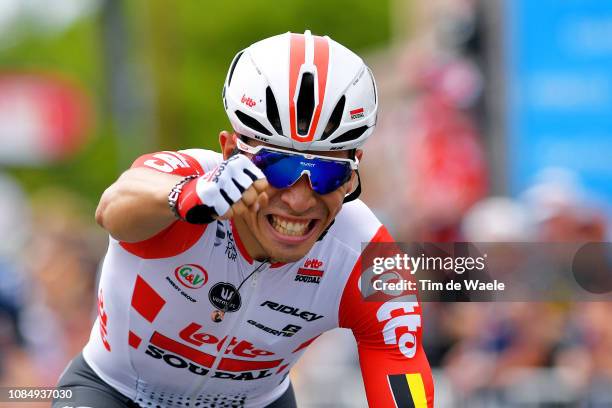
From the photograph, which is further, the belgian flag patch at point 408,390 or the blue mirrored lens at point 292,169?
the belgian flag patch at point 408,390

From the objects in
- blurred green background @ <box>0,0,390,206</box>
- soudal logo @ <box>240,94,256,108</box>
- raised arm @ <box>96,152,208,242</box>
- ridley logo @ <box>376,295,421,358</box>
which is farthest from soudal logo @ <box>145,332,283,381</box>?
blurred green background @ <box>0,0,390,206</box>

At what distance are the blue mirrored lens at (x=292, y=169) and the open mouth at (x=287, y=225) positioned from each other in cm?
13

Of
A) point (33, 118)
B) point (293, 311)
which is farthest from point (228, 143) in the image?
point (33, 118)

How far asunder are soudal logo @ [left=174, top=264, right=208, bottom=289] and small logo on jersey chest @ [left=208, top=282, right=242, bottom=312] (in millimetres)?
56

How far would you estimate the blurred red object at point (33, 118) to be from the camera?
837 inches

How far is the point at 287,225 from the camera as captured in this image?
4.52 meters

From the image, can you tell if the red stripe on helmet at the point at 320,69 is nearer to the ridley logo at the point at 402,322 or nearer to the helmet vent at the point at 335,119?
the helmet vent at the point at 335,119

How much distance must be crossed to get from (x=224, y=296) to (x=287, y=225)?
543mm

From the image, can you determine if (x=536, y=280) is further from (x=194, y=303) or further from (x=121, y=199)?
(x=121, y=199)

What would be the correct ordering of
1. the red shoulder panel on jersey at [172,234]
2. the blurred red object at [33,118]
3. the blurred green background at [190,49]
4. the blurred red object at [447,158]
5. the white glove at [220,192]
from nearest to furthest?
the white glove at [220,192], the red shoulder panel on jersey at [172,234], the blurred red object at [447,158], the blurred red object at [33,118], the blurred green background at [190,49]

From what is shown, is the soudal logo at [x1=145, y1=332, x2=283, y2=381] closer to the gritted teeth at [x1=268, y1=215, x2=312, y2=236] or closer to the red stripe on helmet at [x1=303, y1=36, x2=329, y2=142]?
the gritted teeth at [x1=268, y1=215, x2=312, y2=236]

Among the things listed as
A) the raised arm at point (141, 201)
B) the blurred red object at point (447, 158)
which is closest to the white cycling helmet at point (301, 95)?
the raised arm at point (141, 201)

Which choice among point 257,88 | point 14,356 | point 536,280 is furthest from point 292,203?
point 14,356

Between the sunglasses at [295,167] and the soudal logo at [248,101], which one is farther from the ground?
the soudal logo at [248,101]
